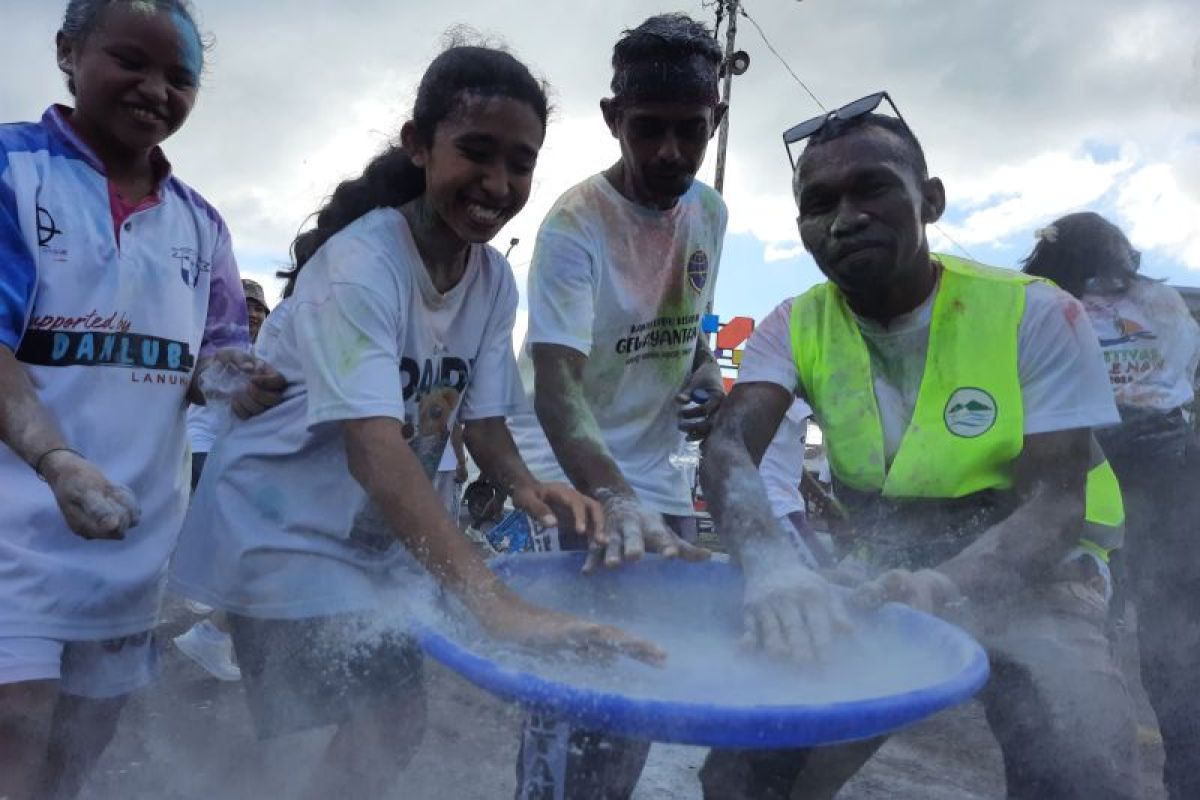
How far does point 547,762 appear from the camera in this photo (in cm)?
175

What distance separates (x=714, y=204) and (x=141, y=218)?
4.59 feet

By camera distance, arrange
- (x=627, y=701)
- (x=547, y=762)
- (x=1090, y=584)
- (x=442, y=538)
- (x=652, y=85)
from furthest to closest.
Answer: (x=652, y=85), (x=1090, y=584), (x=547, y=762), (x=442, y=538), (x=627, y=701)

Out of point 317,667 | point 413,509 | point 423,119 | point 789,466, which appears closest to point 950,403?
point 413,509

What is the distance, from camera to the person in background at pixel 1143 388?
3.09 m

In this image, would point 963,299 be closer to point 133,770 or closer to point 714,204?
point 714,204

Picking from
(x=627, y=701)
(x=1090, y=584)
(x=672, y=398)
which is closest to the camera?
(x=627, y=701)

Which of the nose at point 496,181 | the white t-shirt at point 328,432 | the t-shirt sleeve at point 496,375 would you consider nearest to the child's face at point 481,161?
the nose at point 496,181

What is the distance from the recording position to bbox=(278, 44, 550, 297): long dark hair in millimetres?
1832

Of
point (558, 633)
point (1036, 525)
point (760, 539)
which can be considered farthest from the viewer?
point (760, 539)

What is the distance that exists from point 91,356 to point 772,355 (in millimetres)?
1301

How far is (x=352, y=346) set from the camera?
5.62ft

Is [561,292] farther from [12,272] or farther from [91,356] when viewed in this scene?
[12,272]

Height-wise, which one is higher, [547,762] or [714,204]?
[714,204]

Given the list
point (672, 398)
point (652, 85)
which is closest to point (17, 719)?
point (672, 398)
